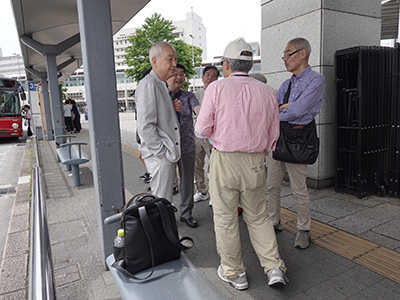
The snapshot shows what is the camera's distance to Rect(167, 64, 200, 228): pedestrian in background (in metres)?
3.77

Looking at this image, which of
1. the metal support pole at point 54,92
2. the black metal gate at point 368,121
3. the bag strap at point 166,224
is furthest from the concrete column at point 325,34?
the metal support pole at point 54,92

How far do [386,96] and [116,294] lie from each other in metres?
4.38

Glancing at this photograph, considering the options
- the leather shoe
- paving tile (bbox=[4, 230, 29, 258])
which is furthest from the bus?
the leather shoe

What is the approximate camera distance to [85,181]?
6.67 meters

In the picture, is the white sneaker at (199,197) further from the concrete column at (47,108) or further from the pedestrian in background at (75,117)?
the pedestrian in background at (75,117)

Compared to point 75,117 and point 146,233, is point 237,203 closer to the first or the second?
Result: point 146,233

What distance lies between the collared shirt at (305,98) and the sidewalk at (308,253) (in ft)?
4.29

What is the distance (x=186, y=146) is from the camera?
376cm

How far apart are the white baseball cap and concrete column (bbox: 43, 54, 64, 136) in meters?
7.95

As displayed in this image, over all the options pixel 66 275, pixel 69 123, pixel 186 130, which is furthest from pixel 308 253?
pixel 69 123

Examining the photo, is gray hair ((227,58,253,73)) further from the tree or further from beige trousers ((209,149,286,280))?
the tree

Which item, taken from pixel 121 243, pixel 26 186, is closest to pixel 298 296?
pixel 121 243

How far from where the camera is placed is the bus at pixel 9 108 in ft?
50.3

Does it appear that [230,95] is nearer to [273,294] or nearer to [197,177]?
[273,294]
